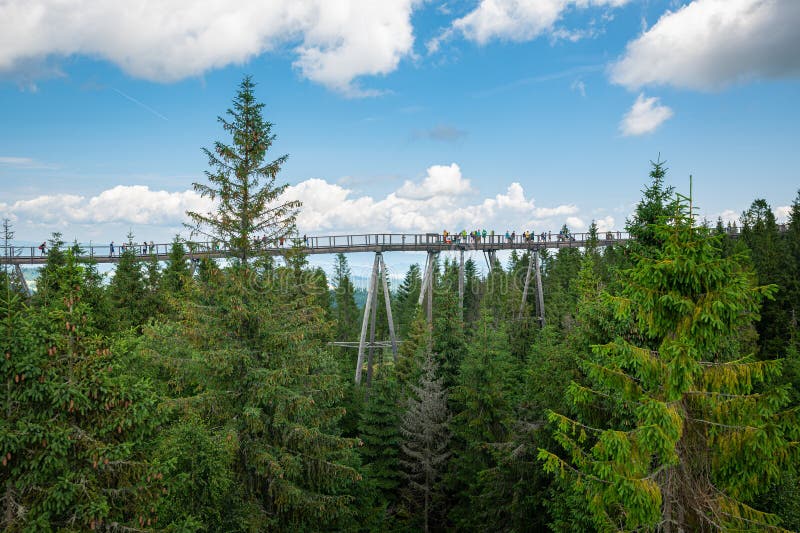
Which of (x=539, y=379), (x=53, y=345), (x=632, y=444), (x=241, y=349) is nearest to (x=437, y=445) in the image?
(x=539, y=379)

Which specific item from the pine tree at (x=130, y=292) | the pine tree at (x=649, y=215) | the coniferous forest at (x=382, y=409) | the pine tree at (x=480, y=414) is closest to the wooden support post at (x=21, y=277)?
the pine tree at (x=130, y=292)

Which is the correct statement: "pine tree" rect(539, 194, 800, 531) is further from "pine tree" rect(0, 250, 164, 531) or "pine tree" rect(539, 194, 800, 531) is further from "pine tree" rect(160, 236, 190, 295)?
"pine tree" rect(160, 236, 190, 295)

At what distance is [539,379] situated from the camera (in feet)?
49.1

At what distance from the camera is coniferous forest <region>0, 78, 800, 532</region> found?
6.66 m

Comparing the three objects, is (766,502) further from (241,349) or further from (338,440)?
(241,349)

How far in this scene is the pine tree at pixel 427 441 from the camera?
18559 millimetres

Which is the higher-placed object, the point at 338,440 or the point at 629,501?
the point at 629,501

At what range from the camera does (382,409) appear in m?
20.2

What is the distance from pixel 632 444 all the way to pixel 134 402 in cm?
741

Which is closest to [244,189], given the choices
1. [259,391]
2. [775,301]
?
[259,391]

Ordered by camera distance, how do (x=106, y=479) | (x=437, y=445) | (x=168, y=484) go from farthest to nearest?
(x=437, y=445)
(x=168, y=484)
(x=106, y=479)

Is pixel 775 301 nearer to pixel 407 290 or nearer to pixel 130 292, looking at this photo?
pixel 407 290

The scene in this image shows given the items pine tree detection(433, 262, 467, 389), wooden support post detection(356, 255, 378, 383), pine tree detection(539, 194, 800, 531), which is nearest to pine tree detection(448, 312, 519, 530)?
pine tree detection(433, 262, 467, 389)

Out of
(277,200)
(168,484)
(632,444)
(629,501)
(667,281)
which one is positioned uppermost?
(277,200)
